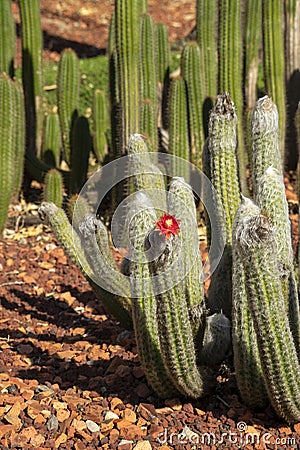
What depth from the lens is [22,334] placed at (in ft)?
11.8

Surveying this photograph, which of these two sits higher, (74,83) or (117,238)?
(74,83)

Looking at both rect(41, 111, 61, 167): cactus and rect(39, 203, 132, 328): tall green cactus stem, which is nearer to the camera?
rect(39, 203, 132, 328): tall green cactus stem

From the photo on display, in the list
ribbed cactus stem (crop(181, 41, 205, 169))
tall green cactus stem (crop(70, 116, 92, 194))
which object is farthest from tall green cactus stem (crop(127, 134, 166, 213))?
tall green cactus stem (crop(70, 116, 92, 194))

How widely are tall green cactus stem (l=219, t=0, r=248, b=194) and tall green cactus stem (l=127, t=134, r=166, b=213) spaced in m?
1.90

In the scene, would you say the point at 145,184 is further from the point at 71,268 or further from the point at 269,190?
the point at 71,268

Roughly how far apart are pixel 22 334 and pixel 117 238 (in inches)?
45.2

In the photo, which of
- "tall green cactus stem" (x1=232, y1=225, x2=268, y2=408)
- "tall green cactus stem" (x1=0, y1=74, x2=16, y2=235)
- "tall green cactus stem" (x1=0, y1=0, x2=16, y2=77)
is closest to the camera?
"tall green cactus stem" (x1=232, y1=225, x2=268, y2=408)

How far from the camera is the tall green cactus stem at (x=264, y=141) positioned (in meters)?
2.84

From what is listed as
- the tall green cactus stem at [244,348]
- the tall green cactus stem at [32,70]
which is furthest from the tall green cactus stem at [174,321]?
the tall green cactus stem at [32,70]

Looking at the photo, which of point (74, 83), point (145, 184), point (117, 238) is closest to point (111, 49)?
point (74, 83)

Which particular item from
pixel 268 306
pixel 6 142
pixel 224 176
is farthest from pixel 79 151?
pixel 268 306

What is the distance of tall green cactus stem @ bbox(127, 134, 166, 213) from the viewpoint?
10.5 feet

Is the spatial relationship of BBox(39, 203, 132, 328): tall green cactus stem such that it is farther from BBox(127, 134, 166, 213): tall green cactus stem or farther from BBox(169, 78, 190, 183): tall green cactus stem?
BBox(169, 78, 190, 183): tall green cactus stem

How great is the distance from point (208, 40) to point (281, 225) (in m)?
3.24
